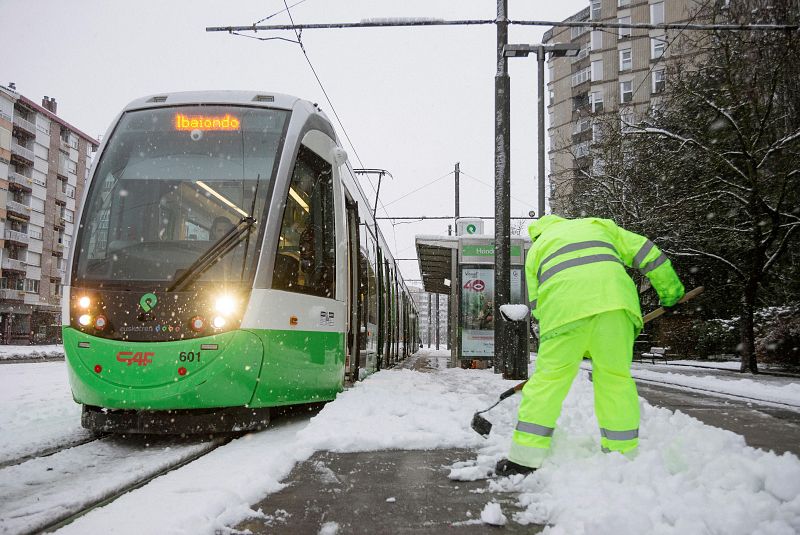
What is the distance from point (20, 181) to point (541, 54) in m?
54.5

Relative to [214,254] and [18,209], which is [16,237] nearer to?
[18,209]

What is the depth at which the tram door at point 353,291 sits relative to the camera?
819 cm

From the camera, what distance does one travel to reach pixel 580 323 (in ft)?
12.5

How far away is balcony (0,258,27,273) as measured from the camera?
51.8 m

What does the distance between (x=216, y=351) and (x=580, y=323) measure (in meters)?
3.03

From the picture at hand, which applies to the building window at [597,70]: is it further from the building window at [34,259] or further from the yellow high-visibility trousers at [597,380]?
the building window at [34,259]

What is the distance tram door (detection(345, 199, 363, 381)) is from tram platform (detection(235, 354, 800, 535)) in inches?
149

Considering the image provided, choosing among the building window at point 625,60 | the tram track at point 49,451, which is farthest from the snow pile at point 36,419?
the building window at point 625,60

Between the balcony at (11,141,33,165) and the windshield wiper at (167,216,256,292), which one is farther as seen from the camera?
the balcony at (11,141,33,165)

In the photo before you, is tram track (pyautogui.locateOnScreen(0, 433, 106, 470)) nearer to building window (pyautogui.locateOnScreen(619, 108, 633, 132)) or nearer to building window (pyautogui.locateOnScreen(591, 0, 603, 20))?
building window (pyautogui.locateOnScreen(619, 108, 633, 132))

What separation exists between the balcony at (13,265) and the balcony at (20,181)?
20.9 ft

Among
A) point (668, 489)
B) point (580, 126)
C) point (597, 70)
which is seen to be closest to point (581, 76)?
point (597, 70)

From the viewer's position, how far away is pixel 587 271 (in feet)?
12.7

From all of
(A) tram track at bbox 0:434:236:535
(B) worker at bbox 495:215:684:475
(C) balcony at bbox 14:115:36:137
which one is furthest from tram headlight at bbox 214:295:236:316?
(C) balcony at bbox 14:115:36:137
